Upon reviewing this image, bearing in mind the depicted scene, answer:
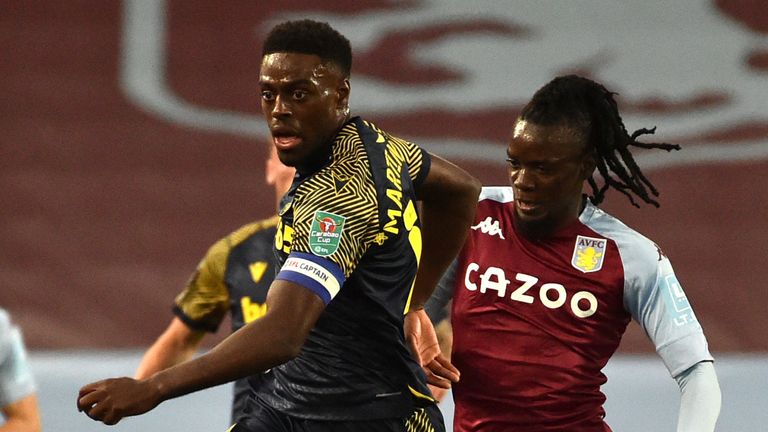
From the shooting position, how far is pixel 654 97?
7914 mm

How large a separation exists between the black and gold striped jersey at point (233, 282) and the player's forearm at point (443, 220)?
1.07 m

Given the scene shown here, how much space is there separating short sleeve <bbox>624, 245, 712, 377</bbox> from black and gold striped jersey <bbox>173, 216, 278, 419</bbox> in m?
1.36

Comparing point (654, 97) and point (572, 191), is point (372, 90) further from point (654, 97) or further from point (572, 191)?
point (572, 191)

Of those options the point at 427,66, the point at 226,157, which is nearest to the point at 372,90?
the point at 427,66

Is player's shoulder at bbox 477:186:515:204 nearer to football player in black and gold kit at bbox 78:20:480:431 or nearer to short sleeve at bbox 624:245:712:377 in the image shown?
short sleeve at bbox 624:245:712:377

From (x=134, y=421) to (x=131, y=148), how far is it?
1974mm

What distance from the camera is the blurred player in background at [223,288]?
4.56 meters

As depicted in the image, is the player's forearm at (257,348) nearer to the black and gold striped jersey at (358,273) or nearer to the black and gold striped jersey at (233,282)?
the black and gold striped jersey at (358,273)

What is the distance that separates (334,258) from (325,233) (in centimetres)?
5

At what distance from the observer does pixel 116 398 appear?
8.29 feet

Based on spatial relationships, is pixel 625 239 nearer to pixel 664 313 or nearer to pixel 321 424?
pixel 664 313

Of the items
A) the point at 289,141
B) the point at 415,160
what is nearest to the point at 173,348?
the point at 415,160

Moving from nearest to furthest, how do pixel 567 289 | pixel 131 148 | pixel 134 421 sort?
pixel 567 289, pixel 134 421, pixel 131 148

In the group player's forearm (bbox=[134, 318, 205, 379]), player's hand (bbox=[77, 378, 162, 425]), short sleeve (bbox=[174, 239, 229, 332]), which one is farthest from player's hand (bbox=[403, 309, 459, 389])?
player's forearm (bbox=[134, 318, 205, 379])
